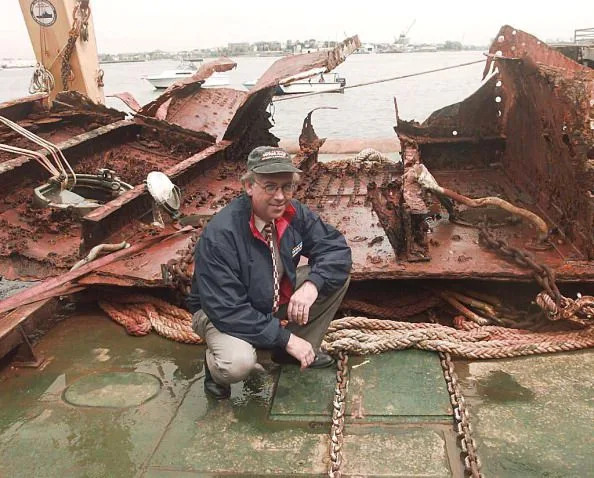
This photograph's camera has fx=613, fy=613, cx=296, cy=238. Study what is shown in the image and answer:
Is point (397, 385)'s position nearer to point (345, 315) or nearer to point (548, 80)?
point (345, 315)

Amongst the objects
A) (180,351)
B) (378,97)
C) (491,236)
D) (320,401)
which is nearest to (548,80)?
(491,236)

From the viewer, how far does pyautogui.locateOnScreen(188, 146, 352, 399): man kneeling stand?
2.80m

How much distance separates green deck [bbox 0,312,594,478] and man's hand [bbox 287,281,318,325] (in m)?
0.47

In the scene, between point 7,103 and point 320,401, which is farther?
point 7,103

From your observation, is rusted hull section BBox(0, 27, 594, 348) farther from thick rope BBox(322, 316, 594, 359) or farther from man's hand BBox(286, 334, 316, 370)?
man's hand BBox(286, 334, 316, 370)

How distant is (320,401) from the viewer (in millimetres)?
3100

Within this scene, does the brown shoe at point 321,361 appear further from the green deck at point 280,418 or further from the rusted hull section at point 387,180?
the rusted hull section at point 387,180

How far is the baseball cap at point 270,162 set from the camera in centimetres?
276

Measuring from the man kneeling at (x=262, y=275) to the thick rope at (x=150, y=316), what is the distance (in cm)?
70

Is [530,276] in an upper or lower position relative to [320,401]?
upper

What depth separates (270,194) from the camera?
282 cm

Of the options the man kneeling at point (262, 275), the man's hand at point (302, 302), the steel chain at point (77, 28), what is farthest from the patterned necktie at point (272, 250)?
the steel chain at point (77, 28)

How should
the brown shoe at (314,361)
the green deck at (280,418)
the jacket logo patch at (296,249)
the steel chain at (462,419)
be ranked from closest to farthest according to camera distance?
1. the steel chain at (462,419)
2. the green deck at (280,418)
3. the jacket logo patch at (296,249)
4. the brown shoe at (314,361)

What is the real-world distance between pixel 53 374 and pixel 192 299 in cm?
102
